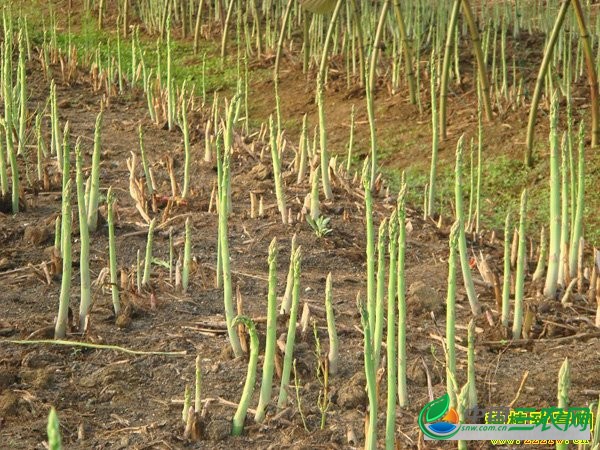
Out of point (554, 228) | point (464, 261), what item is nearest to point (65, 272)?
point (464, 261)

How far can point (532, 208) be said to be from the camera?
504 cm

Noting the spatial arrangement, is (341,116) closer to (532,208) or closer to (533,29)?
(532,208)

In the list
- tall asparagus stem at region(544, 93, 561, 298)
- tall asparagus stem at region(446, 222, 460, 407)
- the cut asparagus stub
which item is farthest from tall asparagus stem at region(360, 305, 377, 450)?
the cut asparagus stub

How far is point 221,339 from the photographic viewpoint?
8.59ft

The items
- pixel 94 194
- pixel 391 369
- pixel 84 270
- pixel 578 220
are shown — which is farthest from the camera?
pixel 94 194

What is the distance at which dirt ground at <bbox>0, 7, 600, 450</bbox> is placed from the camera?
2.17m

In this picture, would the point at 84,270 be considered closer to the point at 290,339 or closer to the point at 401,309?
the point at 290,339

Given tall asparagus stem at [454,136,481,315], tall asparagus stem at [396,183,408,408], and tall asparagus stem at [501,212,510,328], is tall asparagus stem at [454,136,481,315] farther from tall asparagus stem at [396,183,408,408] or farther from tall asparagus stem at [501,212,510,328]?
tall asparagus stem at [396,183,408,408]

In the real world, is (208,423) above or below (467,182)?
above

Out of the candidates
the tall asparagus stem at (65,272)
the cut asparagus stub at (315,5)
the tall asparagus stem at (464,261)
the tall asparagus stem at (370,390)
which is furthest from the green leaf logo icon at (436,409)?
the cut asparagus stub at (315,5)

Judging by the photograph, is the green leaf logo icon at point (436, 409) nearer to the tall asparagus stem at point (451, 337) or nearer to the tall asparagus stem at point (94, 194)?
the tall asparagus stem at point (451, 337)

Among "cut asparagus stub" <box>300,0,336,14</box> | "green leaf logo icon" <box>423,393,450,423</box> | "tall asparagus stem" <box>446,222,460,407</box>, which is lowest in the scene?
"green leaf logo icon" <box>423,393,450,423</box>

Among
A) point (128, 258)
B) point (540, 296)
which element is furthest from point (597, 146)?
point (128, 258)

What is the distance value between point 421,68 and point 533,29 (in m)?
1.91
